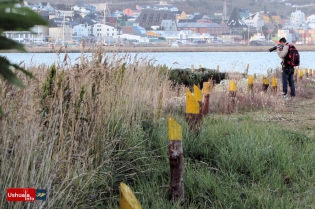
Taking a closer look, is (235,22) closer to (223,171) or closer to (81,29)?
(81,29)

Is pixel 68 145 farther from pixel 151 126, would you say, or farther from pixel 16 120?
pixel 151 126

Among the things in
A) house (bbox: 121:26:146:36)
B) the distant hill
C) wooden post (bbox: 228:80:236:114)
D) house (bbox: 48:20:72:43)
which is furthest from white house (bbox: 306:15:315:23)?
house (bbox: 48:20:72:43)

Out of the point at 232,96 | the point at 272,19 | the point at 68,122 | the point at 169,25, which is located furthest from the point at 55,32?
the point at 272,19

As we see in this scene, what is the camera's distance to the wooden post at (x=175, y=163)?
Answer: 418cm

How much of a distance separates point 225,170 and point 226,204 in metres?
1.01

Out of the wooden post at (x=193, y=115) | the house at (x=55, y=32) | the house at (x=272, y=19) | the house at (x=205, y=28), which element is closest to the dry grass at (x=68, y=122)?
the house at (x=55, y=32)

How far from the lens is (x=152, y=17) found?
12975 cm

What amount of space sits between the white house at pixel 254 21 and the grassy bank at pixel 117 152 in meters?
131

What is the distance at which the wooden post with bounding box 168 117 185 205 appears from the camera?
13.7 feet

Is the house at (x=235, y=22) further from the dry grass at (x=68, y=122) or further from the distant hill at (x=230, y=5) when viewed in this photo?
the dry grass at (x=68, y=122)

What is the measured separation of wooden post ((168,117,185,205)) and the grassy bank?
135mm

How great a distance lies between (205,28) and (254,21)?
13387mm

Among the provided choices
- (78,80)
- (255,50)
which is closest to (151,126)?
(78,80)

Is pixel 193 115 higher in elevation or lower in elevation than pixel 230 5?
lower
